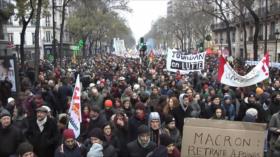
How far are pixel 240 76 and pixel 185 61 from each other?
16.6 ft

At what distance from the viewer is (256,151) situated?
5598 millimetres

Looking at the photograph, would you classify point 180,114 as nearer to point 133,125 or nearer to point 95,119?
point 133,125

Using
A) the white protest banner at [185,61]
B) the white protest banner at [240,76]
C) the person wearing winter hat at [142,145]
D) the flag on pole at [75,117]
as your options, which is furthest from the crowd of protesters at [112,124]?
the white protest banner at [185,61]

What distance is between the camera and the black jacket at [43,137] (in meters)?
6.84

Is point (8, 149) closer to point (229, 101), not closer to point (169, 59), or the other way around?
point (229, 101)

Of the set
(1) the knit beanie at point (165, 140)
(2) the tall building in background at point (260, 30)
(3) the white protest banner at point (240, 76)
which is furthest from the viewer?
(2) the tall building in background at point (260, 30)

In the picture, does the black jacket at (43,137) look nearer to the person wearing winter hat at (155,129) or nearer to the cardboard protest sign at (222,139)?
the person wearing winter hat at (155,129)

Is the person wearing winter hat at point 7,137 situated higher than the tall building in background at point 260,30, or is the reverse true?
the tall building in background at point 260,30

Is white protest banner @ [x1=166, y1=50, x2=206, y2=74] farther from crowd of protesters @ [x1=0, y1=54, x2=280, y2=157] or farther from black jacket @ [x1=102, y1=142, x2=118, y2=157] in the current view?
black jacket @ [x1=102, y1=142, x2=118, y2=157]

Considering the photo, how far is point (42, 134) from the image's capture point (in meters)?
6.86

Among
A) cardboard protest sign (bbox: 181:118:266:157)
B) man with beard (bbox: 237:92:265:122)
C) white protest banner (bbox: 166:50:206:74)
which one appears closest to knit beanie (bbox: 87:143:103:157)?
cardboard protest sign (bbox: 181:118:266:157)

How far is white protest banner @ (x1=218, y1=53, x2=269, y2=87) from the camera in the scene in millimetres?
11820

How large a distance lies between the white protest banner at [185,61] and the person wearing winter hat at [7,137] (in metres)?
10.9

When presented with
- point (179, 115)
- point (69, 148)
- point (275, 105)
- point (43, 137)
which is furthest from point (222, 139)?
point (275, 105)
